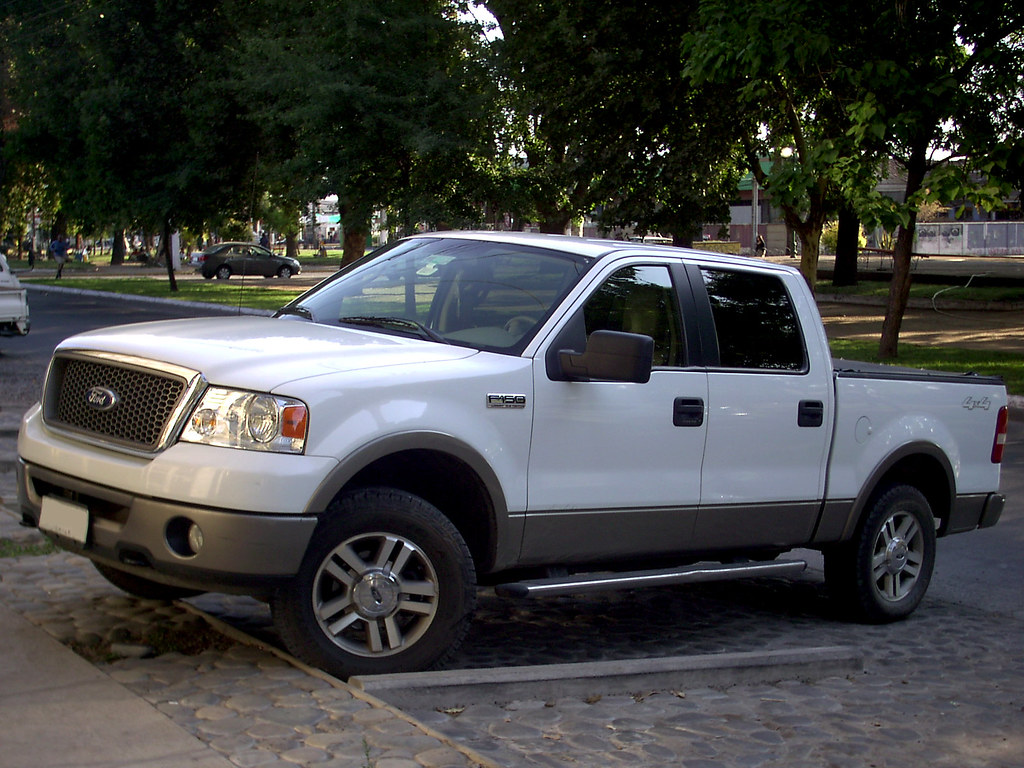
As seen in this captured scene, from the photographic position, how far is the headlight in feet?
15.4

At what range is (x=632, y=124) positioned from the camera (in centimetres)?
2725

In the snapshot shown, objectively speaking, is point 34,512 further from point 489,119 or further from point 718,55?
point 489,119

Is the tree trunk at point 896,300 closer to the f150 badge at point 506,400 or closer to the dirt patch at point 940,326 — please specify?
the dirt patch at point 940,326

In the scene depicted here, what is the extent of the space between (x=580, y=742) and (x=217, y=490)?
1.57 m

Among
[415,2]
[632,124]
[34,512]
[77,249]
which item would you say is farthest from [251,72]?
[77,249]

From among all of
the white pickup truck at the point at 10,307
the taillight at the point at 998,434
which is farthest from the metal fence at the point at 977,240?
the taillight at the point at 998,434

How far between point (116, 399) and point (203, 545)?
82cm

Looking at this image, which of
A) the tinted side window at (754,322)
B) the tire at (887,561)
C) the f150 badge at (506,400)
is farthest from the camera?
the tire at (887,561)

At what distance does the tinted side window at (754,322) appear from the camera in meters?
6.30

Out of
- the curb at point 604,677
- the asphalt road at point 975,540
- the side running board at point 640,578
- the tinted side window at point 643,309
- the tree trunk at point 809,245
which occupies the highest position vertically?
the tree trunk at point 809,245

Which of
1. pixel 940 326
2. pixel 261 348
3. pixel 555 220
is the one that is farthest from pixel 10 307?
pixel 940 326

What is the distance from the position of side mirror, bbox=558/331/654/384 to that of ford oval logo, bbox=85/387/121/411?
181 cm

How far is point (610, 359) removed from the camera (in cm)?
534

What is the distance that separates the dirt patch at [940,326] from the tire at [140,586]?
1995 centimetres
